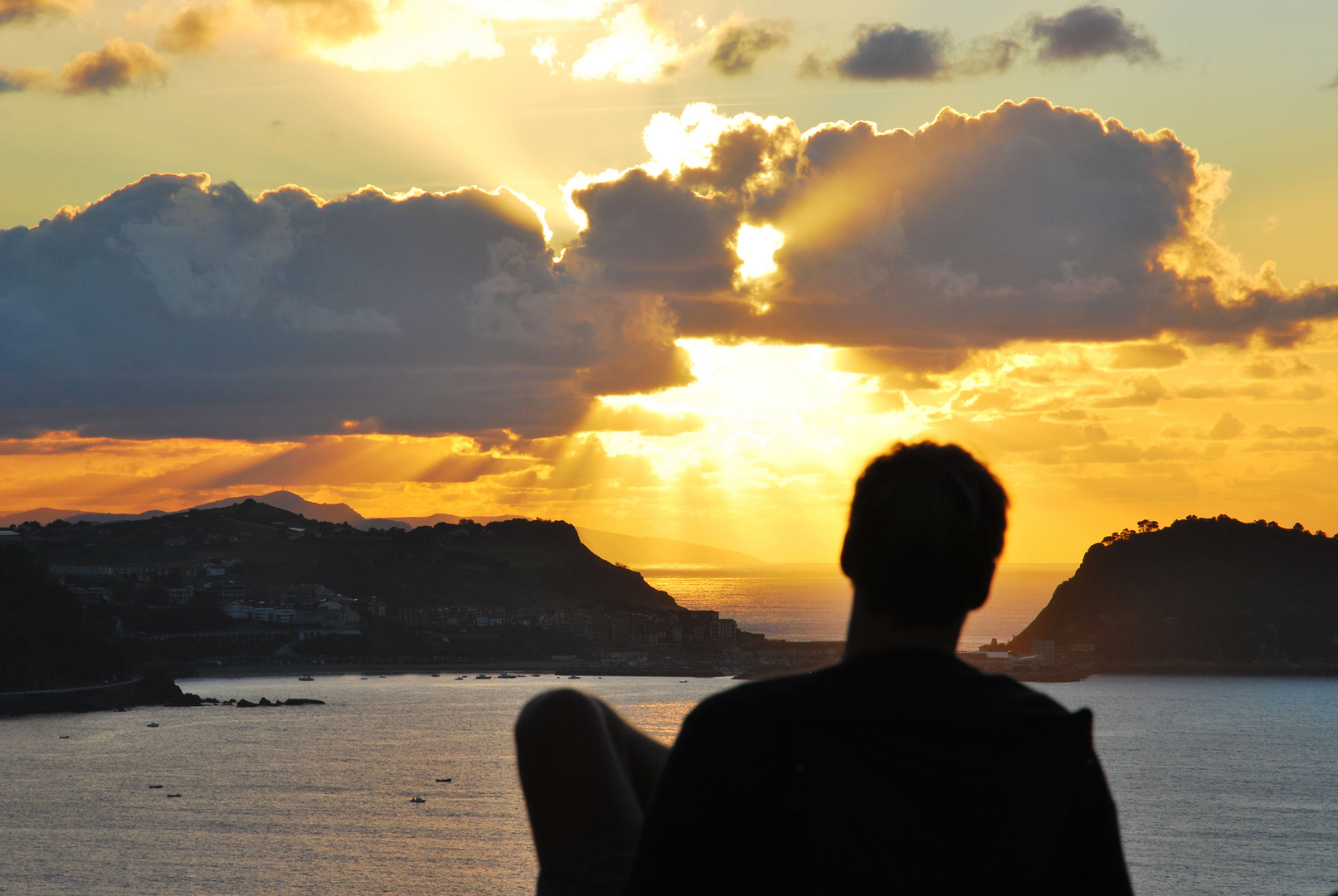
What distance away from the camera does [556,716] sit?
2381 mm

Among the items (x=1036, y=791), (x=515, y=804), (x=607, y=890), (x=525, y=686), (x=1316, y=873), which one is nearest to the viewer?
(x=1036, y=791)

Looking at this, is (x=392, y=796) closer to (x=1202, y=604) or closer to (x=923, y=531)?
(x=923, y=531)

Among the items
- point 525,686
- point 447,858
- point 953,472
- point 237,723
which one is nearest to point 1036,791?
point 953,472

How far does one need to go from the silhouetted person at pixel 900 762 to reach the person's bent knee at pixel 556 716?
549mm

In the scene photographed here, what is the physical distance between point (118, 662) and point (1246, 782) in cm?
11629

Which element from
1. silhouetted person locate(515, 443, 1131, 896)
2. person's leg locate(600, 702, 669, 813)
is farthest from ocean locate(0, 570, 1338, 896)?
silhouetted person locate(515, 443, 1131, 896)

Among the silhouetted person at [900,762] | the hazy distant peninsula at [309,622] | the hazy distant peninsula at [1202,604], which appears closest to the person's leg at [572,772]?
the silhouetted person at [900,762]

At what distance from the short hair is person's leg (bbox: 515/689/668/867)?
721mm

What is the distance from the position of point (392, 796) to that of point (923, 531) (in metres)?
85.0

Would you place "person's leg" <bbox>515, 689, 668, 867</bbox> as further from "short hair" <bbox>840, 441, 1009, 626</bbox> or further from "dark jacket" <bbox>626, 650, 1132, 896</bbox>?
"short hair" <bbox>840, 441, 1009, 626</bbox>

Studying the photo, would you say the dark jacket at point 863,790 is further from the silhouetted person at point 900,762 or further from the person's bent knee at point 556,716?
the person's bent knee at point 556,716

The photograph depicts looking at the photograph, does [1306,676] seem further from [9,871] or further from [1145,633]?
[9,871]

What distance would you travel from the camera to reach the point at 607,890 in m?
2.28

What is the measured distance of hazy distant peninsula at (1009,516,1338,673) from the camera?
534ft
